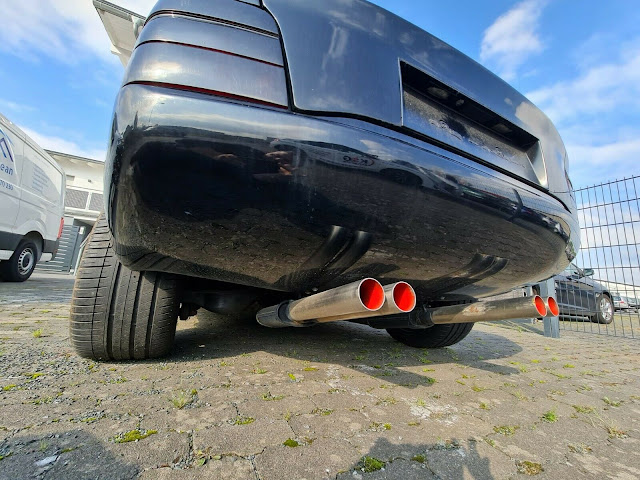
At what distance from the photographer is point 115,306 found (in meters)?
1.40

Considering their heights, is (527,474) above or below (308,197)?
below

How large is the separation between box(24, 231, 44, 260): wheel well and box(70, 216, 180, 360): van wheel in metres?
5.59

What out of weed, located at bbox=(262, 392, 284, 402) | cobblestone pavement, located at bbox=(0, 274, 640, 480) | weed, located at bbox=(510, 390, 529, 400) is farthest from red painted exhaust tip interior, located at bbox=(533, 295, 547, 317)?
weed, located at bbox=(262, 392, 284, 402)

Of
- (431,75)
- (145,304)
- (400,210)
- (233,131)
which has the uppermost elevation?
(431,75)

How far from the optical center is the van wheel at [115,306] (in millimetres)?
1402

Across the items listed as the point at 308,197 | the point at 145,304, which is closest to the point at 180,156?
the point at 308,197

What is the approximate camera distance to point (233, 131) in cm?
76

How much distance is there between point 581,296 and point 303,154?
718 cm

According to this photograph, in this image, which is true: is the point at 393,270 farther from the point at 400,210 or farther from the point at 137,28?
→ the point at 137,28

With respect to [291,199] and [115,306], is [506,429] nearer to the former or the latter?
[291,199]

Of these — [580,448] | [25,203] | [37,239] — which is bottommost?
[580,448]

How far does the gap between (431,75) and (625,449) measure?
1.44m

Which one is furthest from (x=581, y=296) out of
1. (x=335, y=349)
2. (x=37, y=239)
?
(x=37, y=239)

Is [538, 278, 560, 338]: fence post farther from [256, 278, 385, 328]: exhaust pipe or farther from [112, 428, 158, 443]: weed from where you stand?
[112, 428, 158, 443]: weed
